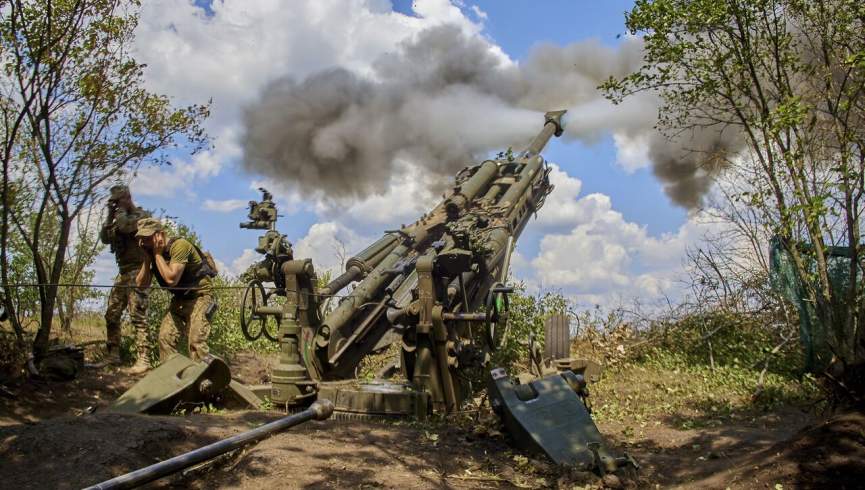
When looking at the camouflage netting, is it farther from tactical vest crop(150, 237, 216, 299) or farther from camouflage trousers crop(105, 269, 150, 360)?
camouflage trousers crop(105, 269, 150, 360)

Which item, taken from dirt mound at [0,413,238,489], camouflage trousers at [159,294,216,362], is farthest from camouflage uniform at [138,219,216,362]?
dirt mound at [0,413,238,489]

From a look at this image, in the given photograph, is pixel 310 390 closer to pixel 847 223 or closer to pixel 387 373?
pixel 387 373

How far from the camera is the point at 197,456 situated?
374 cm

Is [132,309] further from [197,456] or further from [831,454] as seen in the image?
[831,454]

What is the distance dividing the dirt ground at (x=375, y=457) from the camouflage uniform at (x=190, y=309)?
1905 mm

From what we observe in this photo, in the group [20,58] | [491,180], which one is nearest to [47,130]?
[20,58]

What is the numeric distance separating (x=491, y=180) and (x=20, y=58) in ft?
21.9

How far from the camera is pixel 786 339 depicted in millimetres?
9547

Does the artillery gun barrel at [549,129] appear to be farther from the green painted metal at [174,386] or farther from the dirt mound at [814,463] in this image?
the dirt mound at [814,463]

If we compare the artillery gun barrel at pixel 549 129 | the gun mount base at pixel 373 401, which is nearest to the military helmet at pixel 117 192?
the gun mount base at pixel 373 401

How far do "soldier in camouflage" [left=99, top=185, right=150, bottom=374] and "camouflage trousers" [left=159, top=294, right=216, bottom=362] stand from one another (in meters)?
0.53

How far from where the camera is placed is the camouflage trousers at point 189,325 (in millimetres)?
8531

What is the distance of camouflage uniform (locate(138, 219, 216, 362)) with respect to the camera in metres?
8.51

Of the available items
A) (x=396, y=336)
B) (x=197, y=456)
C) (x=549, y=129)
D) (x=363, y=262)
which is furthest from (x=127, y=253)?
(x=549, y=129)
